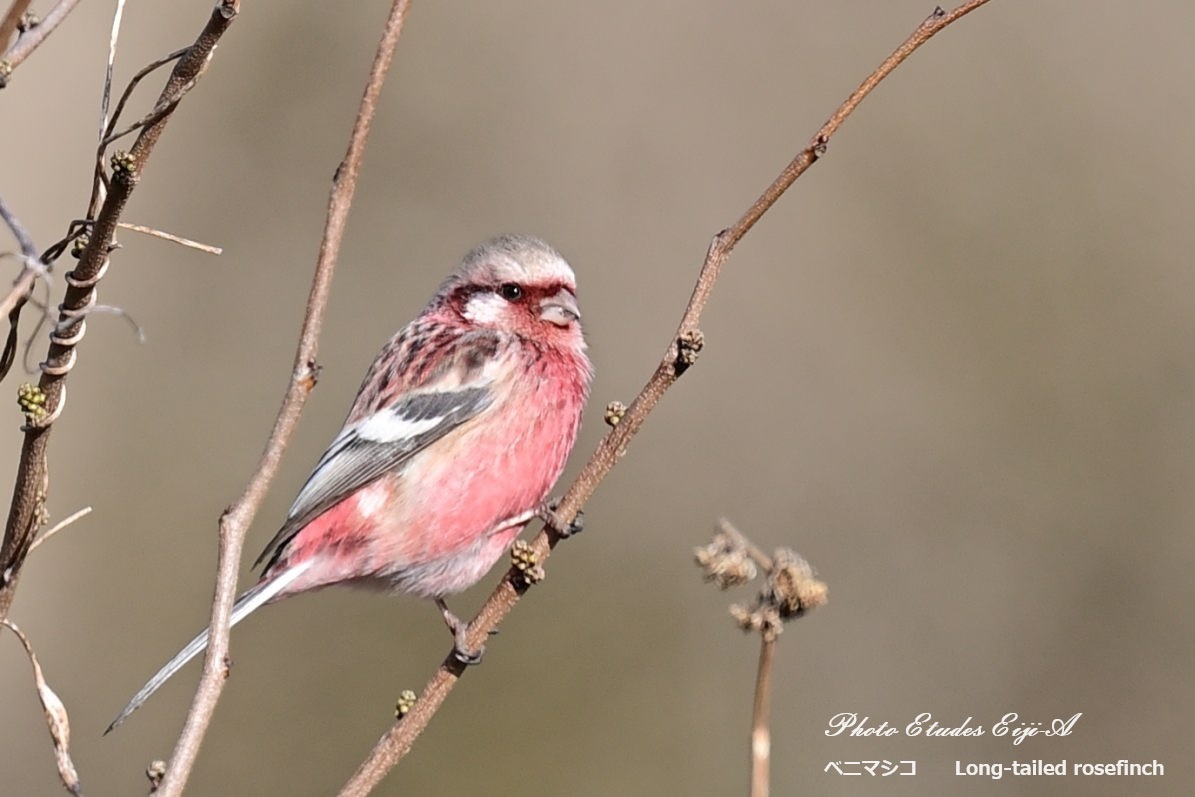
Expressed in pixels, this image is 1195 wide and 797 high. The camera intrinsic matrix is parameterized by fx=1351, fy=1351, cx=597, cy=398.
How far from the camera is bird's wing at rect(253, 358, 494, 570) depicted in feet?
16.5

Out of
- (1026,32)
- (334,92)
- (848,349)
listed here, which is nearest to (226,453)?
(334,92)

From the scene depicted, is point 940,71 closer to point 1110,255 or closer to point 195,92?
point 1110,255

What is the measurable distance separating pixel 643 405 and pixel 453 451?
2353 mm

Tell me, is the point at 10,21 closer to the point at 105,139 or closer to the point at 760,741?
the point at 105,139

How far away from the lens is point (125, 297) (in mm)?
9852

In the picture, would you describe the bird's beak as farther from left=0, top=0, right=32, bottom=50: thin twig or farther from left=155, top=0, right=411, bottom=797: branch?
left=0, top=0, right=32, bottom=50: thin twig

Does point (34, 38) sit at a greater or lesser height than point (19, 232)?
greater

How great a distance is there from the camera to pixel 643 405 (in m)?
2.85

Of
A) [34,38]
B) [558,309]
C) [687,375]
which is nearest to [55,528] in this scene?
[34,38]

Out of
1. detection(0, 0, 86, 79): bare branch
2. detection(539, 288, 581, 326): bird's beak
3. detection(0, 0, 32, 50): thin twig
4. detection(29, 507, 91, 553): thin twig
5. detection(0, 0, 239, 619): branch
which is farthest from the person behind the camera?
detection(539, 288, 581, 326): bird's beak

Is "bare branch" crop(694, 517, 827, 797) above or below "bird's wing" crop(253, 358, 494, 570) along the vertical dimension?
below

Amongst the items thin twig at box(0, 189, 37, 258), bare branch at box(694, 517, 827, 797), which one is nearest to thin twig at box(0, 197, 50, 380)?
thin twig at box(0, 189, 37, 258)

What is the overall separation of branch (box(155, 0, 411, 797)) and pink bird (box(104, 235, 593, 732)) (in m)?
1.83

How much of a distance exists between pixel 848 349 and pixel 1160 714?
317 cm
